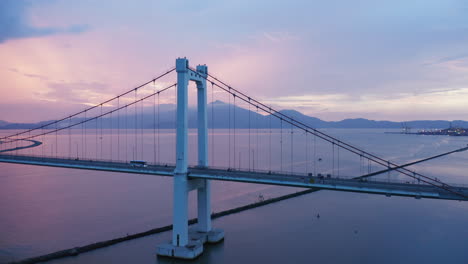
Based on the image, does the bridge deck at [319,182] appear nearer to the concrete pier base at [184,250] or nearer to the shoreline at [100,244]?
the concrete pier base at [184,250]

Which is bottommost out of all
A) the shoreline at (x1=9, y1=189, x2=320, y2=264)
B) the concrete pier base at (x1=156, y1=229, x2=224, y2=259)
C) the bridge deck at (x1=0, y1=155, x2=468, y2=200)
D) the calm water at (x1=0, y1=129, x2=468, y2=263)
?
the calm water at (x1=0, y1=129, x2=468, y2=263)

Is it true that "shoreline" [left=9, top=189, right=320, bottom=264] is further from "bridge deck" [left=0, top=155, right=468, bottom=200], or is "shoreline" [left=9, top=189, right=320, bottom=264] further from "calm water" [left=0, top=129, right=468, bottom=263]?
"bridge deck" [left=0, top=155, right=468, bottom=200]

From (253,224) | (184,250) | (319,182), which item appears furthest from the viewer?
(253,224)

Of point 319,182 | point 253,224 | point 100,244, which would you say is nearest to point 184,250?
point 100,244

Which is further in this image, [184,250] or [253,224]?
[253,224]

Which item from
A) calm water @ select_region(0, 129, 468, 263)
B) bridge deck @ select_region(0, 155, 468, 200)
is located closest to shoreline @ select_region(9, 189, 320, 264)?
calm water @ select_region(0, 129, 468, 263)

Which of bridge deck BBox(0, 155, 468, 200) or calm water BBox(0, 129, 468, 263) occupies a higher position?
bridge deck BBox(0, 155, 468, 200)

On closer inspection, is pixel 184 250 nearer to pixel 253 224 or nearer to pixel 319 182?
pixel 319 182

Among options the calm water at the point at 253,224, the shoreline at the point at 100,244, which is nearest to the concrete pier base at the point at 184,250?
the calm water at the point at 253,224

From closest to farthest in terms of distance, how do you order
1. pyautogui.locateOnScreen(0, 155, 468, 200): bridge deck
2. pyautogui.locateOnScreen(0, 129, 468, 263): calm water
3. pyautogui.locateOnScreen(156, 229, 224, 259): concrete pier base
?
1. pyautogui.locateOnScreen(0, 155, 468, 200): bridge deck
2. pyautogui.locateOnScreen(156, 229, 224, 259): concrete pier base
3. pyautogui.locateOnScreen(0, 129, 468, 263): calm water

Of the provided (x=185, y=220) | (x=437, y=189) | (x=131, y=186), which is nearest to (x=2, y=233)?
(x=185, y=220)

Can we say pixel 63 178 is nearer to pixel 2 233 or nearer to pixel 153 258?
pixel 2 233

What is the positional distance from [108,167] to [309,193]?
744 inches

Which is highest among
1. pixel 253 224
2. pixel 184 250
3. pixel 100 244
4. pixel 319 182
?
pixel 319 182
